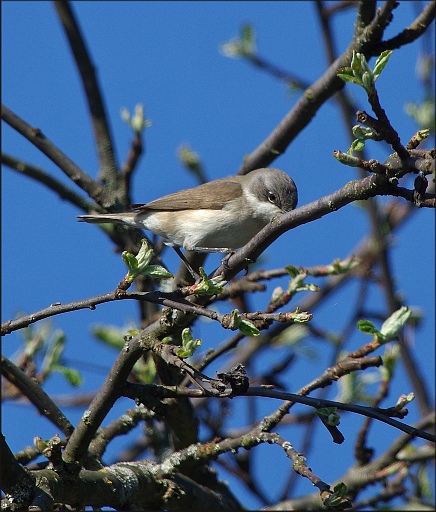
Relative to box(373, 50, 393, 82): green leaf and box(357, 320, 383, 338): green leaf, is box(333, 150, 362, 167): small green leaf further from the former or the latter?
box(357, 320, 383, 338): green leaf

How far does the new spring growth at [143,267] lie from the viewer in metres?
3.04

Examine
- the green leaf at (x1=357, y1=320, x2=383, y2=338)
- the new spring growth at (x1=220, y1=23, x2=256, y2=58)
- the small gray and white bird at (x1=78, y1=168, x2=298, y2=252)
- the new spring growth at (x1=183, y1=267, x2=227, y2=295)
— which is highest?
the new spring growth at (x1=220, y1=23, x2=256, y2=58)

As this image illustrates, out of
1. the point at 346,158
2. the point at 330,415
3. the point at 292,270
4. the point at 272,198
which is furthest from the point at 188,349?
the point at 272,198

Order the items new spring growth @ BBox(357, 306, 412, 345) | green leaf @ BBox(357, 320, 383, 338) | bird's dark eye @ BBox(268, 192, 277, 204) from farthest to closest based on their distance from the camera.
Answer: bird's dark eye @ BBox(268, 192, 277, 204)
new spring growth @ BBox(357, 306, 412, 345)
green leaf @ BBox(357, 320, 383, 338)

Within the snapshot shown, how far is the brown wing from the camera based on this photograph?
5.84 meters

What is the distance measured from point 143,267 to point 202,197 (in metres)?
2.87

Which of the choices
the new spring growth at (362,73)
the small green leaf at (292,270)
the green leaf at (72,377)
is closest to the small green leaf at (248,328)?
the new spring growth at (362,73)

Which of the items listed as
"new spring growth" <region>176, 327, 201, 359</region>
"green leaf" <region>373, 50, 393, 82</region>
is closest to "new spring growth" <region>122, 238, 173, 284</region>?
"new spring growth" <region>176, 327, 201, 359</region>

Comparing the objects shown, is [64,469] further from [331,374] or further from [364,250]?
[364,250]

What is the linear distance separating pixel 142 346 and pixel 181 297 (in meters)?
0.29

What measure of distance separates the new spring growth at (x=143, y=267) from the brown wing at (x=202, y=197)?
2633 mm

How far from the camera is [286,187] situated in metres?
5.83

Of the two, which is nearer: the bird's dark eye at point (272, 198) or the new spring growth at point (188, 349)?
the new spring growth at point (188, 349)

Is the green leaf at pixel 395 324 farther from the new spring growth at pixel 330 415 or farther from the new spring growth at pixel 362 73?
the new spring growth at pixel 362 73
